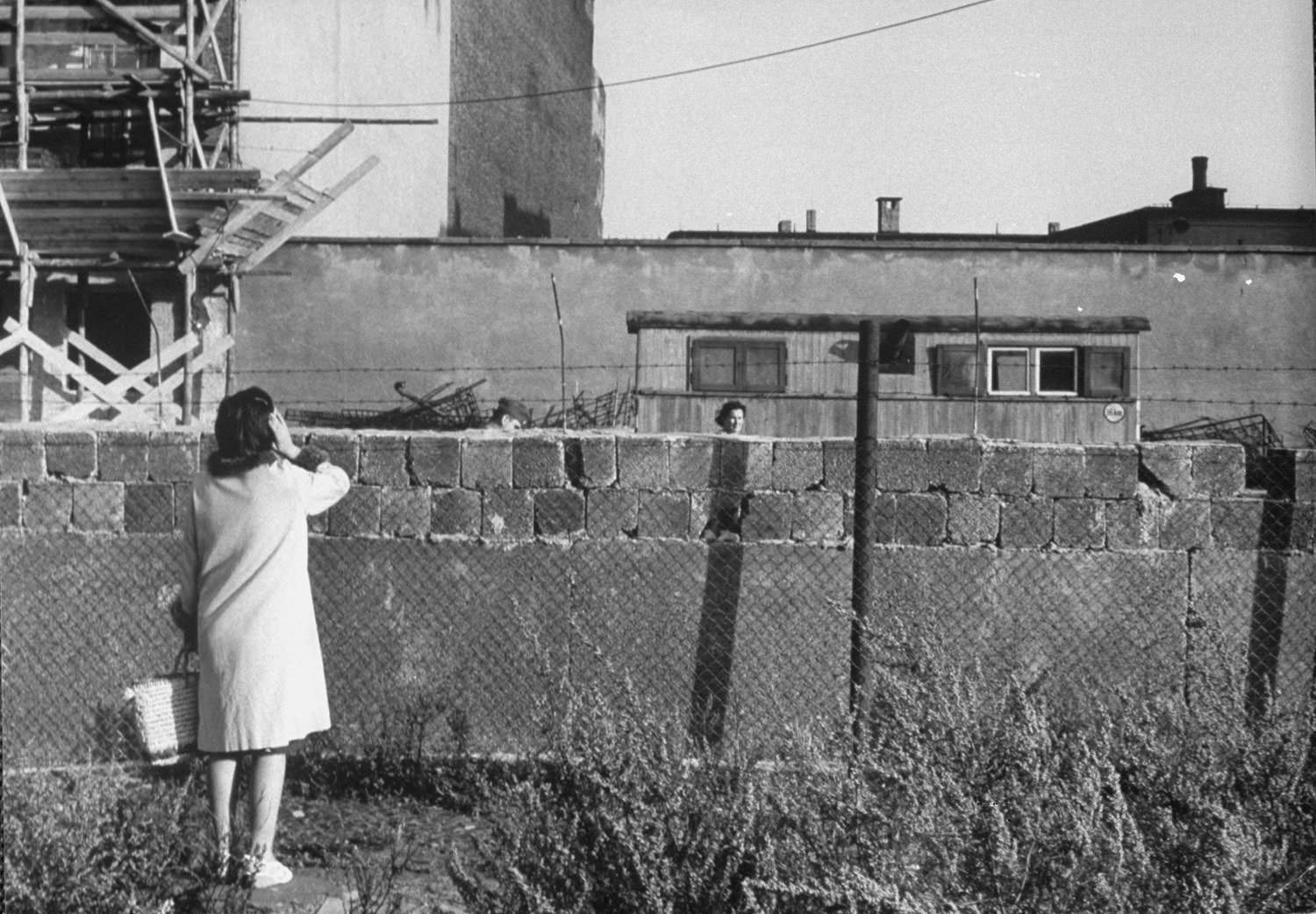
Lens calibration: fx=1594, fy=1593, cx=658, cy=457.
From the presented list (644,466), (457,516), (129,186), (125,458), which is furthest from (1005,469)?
(129,186)

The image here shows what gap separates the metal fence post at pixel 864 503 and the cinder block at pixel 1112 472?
1.12 metres

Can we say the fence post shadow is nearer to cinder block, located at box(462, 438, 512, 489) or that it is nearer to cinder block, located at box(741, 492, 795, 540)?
cinder block, located at box(741, 492, 795, 540)

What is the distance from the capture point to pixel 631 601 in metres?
7.61

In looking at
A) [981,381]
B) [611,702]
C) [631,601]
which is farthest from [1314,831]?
[981,381]

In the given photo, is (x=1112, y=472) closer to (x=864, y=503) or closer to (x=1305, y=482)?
(x=1305, y=482)

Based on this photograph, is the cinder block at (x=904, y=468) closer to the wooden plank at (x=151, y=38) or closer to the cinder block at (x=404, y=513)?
the cinder block at (x=404, y=513)

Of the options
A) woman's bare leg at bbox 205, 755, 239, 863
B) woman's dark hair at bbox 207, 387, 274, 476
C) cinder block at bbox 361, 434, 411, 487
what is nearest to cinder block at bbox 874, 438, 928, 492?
cinder block at bbox 361, 434, 411, 487

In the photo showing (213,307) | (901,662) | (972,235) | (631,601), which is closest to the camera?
(901,662)

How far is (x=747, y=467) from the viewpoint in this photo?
7664mm

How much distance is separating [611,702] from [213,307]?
15.7 meters

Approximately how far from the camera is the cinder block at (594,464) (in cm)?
768

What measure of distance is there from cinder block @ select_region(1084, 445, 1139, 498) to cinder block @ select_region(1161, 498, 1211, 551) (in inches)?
8.1

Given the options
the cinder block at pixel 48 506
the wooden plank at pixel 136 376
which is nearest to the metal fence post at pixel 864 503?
the cinder block at pixel 48 506

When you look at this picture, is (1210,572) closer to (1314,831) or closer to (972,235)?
(1314,831)
